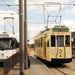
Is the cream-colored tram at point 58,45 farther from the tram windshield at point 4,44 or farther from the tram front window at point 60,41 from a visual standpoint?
the tram windshield at point 4,44

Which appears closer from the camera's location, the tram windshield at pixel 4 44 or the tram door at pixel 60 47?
the tram door at pixel 60 47

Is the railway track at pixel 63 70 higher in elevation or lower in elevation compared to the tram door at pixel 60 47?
lower

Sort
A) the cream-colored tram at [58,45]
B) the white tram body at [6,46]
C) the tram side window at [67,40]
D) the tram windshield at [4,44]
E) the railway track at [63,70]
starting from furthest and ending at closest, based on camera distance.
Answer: the tram windshield at [4,44] < the tram side window at [67,40] < the white tram body at [6,46] < the cream-colored tram at [58,45] < the railway track at [63,70]

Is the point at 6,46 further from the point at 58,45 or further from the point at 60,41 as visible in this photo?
the point at 60,41

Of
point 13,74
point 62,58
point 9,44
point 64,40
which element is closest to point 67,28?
point 64,40

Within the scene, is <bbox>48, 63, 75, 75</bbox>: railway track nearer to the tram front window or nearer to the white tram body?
the tram front window

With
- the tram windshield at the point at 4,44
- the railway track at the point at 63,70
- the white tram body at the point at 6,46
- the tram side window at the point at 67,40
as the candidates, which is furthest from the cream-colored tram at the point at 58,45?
the tram windshield at the point at 4,44

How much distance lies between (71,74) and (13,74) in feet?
15.7

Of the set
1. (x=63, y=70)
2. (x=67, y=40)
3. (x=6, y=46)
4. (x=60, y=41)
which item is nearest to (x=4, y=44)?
(x=6, y=46)

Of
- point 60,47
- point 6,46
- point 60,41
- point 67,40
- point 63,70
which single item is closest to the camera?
point 63,70

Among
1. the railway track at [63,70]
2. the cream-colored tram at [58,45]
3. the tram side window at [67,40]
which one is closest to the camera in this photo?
the railway track at [63,70]

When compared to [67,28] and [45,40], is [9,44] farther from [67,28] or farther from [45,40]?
[67,28]

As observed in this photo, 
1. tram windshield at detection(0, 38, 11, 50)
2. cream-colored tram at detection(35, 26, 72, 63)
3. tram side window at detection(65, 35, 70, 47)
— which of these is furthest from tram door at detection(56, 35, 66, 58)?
tram windshield at detection(0, 38, 11, 50)

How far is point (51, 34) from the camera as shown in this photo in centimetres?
2439
